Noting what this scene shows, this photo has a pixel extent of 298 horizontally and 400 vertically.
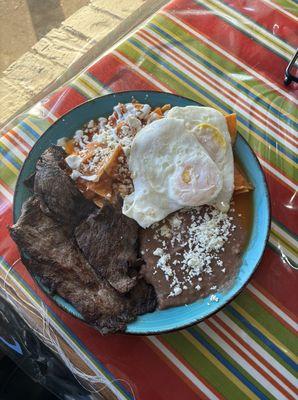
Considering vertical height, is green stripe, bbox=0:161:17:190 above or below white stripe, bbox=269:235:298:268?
above

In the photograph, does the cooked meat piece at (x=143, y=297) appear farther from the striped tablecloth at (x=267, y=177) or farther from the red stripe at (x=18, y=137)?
the red stripe at (x=18, y=137)

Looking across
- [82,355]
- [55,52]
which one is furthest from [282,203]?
[55,52]

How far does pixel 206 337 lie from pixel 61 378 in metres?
0.44

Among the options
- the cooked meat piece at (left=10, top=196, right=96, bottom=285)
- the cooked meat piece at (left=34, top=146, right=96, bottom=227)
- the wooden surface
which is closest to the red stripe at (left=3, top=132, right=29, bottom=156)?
the cooked meat piece at (left=34, top=146, right=96, bottom=227)

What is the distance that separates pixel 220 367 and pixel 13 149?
41.8 inches

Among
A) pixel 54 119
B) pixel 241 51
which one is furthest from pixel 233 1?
pixel 54 119

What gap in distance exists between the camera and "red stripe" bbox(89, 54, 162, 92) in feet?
5.90

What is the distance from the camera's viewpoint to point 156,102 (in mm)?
1639

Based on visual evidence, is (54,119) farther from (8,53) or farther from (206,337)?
(8,53)

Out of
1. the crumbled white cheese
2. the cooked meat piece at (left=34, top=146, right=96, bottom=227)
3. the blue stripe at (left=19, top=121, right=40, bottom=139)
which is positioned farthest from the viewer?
the blue stripe at (left=19, top=121, right=40, bottom=139)

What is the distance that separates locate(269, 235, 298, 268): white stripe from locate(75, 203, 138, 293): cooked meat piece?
1.49 feet

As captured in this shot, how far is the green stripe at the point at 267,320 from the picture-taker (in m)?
1.34

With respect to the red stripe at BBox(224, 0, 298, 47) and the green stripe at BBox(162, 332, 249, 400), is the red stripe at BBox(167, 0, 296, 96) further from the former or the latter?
the green stripe at BBox(162, 332, 249, 400)

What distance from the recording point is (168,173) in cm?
144
